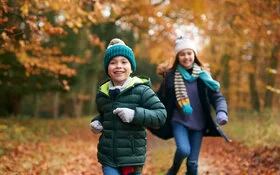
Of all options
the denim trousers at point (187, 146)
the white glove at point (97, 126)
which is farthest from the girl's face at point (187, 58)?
the white glove at point (97, 126)

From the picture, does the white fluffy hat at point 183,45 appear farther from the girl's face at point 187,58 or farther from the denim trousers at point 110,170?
the denim trousers at point 110,170

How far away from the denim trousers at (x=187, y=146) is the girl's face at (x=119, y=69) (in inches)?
67.7

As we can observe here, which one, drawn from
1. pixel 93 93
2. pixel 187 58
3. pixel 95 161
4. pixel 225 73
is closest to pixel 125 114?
pixel 187 58

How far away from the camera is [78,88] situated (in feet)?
67.7

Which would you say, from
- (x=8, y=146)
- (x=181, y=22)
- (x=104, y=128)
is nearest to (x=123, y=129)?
(x=104, y=128)

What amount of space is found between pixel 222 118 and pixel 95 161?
452cm

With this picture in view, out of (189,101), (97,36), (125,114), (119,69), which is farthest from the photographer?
(97,36)

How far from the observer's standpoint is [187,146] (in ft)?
17.3

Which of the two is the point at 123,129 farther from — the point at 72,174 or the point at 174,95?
the point at 72,174

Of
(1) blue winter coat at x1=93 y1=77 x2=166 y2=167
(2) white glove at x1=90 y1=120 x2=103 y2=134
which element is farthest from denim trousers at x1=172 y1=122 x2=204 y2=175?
(2) white glove at x1=90 y1=120 x2=103 y2=134

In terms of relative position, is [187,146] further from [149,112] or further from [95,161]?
[95,161]

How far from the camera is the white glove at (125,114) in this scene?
3566 mm

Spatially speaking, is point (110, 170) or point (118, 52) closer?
point (110, 170)

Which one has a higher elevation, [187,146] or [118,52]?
[118,52]
